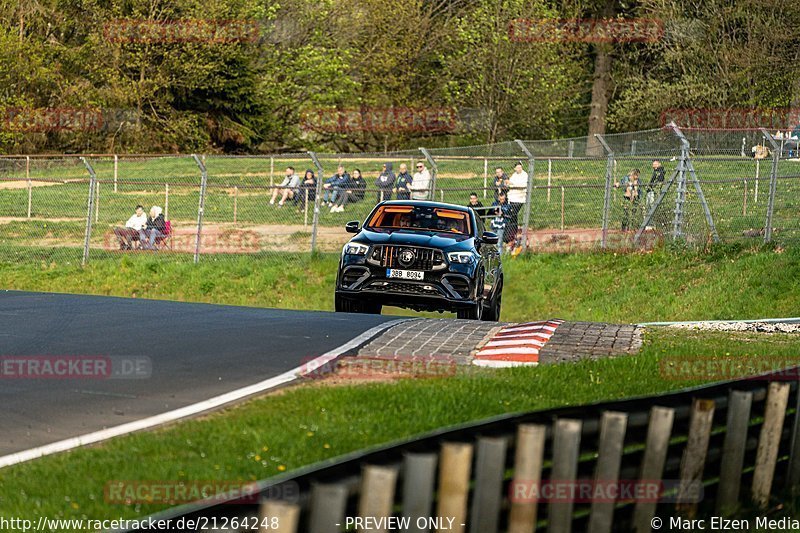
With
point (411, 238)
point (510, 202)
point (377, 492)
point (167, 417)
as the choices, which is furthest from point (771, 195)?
point (377, 492)

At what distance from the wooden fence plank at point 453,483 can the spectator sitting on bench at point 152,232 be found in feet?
77.4

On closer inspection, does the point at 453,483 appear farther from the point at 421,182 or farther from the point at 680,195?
the point at 421,182

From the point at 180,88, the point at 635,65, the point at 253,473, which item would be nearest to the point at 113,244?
the point at 253,473

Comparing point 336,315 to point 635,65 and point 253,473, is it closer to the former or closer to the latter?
point 253,473

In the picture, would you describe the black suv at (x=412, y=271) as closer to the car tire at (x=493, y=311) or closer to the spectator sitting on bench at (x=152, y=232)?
the car tire at (x=493, y=311)

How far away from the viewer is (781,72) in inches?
1975

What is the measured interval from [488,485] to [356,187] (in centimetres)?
2478

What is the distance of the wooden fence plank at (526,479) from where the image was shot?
18.9 feet

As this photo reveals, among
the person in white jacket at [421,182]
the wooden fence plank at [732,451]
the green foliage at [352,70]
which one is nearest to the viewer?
the wooden fence plank at [732,451]

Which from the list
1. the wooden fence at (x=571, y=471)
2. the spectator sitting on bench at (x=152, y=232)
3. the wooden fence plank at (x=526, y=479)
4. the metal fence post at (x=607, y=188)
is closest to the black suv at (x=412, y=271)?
the metal fence post at (x=607, y=188)

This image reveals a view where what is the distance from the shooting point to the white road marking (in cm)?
817

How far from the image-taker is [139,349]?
1239 centimetres

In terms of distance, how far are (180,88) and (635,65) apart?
831 inches

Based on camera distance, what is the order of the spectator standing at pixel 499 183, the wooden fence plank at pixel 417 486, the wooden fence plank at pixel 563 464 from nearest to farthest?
the wooden fence plank at pixel 417 486 → the wooden fence plank at pixel 563 464 → the spectator standing at pixel 499 183
